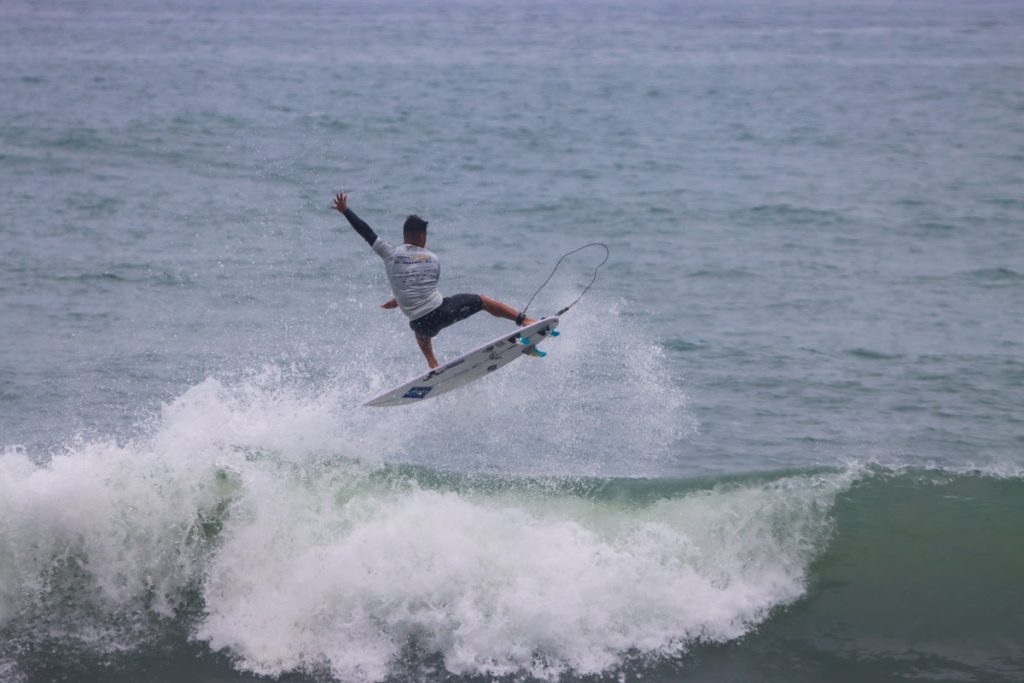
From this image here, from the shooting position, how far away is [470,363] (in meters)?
11.3

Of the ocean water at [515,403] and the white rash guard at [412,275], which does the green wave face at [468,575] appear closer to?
the ocean water at [515,403]

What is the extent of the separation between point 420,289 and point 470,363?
112 cm

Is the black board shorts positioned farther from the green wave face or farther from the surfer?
the green wave face

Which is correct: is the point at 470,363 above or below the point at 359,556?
above

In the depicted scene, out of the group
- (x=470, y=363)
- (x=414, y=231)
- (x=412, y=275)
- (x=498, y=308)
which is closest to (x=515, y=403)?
(x=470, y=363)

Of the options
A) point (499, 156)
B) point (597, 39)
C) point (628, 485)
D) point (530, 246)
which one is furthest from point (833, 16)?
point (628, 485)

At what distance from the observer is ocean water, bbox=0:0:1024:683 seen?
31.8 ft

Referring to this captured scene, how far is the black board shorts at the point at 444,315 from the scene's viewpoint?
10656 mm

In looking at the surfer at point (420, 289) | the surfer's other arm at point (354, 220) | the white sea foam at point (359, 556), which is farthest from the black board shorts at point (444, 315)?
the white sea foam at point (359, 556)

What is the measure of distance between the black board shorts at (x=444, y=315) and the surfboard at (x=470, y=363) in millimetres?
390

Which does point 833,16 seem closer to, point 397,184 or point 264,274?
point 397,184

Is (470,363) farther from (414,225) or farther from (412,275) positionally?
(414,225)

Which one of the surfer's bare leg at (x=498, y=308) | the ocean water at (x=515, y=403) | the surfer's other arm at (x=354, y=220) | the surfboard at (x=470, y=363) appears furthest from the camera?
the surfboard at (x=470, y=363)

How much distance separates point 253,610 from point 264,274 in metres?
10.6
